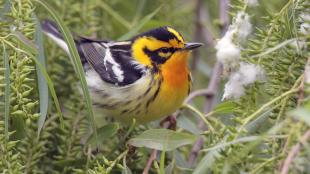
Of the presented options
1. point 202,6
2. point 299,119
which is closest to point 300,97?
point 299,119

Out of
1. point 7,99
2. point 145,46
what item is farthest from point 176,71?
point 7,99

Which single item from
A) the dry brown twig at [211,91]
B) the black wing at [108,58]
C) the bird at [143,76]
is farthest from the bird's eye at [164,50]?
the dry brown twig at [211,91]

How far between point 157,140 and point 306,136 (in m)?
0.85

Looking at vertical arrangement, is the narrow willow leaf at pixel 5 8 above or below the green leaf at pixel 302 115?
above

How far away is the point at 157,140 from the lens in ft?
7.37

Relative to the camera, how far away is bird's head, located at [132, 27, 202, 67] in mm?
3121

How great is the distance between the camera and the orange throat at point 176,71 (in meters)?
3.12

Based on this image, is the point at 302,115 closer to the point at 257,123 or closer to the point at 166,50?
the point at 257,123

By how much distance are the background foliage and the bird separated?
0.09 metres

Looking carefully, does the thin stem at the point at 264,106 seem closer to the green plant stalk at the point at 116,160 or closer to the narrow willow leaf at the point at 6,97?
the green plant stalk at the point at 116,160

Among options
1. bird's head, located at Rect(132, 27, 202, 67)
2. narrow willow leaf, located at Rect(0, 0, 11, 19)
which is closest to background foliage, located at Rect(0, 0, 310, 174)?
narrow willow leaf, located at Rect(0, 0, 11, 19)

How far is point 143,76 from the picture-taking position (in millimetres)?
3133

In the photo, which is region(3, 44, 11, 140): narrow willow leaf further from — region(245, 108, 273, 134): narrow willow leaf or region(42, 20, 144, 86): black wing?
region(42, 20, 144, 86): black wing

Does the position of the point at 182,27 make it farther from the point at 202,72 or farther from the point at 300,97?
the point at 300,97
